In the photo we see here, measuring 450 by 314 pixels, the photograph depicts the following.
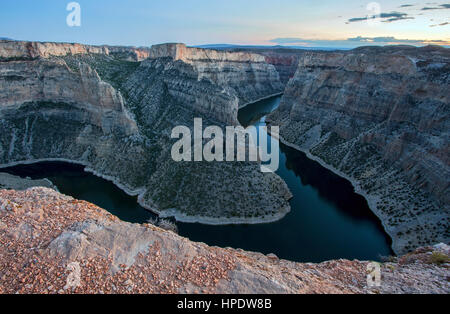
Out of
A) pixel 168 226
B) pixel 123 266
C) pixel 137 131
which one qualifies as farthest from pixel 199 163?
pixel 123 266

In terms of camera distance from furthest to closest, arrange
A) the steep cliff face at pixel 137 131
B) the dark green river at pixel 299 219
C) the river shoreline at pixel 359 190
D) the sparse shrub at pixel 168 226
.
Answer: the steep cliff face at pixel 137 131 < the river shoreline at pixel 359 190 < the sparse shrub at pixel 168 226 < the dark green river at pixel 299 219

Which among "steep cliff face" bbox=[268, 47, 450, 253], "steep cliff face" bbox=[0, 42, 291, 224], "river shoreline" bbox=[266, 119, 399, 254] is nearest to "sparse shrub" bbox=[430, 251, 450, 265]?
"river shoreline" bbox=[266, 119, 399, 254]

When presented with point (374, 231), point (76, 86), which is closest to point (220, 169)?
point (374, 231)

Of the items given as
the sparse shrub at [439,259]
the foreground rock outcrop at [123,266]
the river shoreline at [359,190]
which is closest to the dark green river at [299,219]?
the river shoreline at [359,190]

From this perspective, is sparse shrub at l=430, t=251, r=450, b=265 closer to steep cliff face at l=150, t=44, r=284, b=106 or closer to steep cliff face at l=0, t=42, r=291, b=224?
steep cliff face at l=0, t=42, r=291, b=224

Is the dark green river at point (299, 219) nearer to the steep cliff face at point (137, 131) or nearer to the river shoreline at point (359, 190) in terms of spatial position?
the river shoreline at point (359, 190)

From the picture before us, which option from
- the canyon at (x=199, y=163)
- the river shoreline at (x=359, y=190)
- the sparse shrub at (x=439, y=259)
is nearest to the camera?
the canyon at (x=199, y=163)
